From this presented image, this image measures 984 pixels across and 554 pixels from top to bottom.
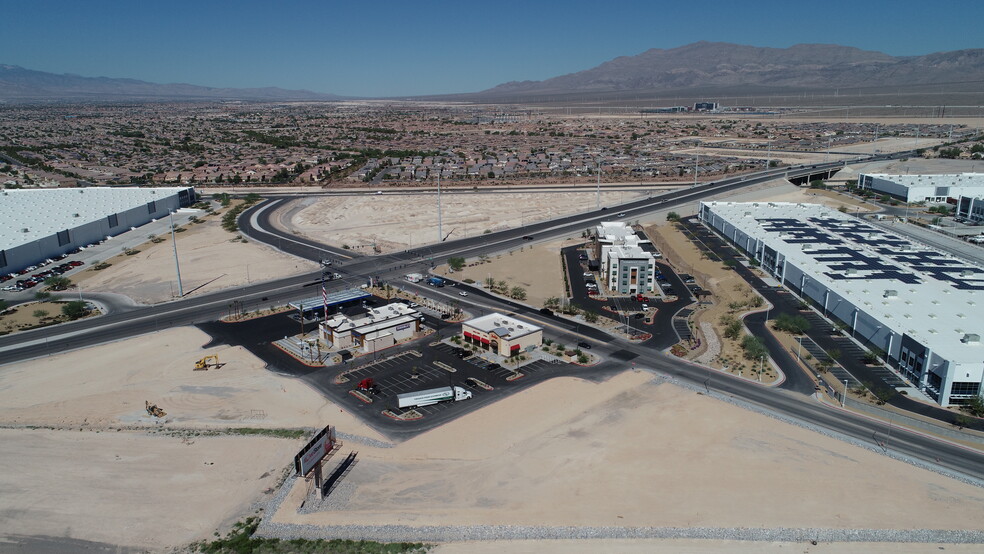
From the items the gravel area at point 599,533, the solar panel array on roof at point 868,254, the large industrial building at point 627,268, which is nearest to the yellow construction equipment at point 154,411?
the gravel area at point 599,533

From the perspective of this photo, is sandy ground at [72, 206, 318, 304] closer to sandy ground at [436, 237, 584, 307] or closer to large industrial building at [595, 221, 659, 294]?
sandy ground at [436, 237, 584, 307]

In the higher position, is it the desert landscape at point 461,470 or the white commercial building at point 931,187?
the white commercial building at point 931,187

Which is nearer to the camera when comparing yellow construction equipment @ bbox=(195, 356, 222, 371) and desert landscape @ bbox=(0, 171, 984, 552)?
desert landscape @ bbox=(0, 171, 984, 552)

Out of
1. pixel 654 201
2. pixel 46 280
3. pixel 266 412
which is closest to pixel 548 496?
pixel 266 412

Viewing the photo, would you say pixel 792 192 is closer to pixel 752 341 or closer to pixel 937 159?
pixel 937 159

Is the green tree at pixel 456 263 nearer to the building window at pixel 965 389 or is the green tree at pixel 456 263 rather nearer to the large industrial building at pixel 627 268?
the large industrial building at pixel 627 268

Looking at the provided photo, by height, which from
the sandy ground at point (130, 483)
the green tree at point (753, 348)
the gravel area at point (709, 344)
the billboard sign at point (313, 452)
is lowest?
the sandy ground at point (130, 483)

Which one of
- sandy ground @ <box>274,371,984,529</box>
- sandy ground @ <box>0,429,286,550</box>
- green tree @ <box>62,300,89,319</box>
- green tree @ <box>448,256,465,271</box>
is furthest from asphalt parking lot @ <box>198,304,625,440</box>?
Result: green tree @ <box>448,256,465,271</box>
